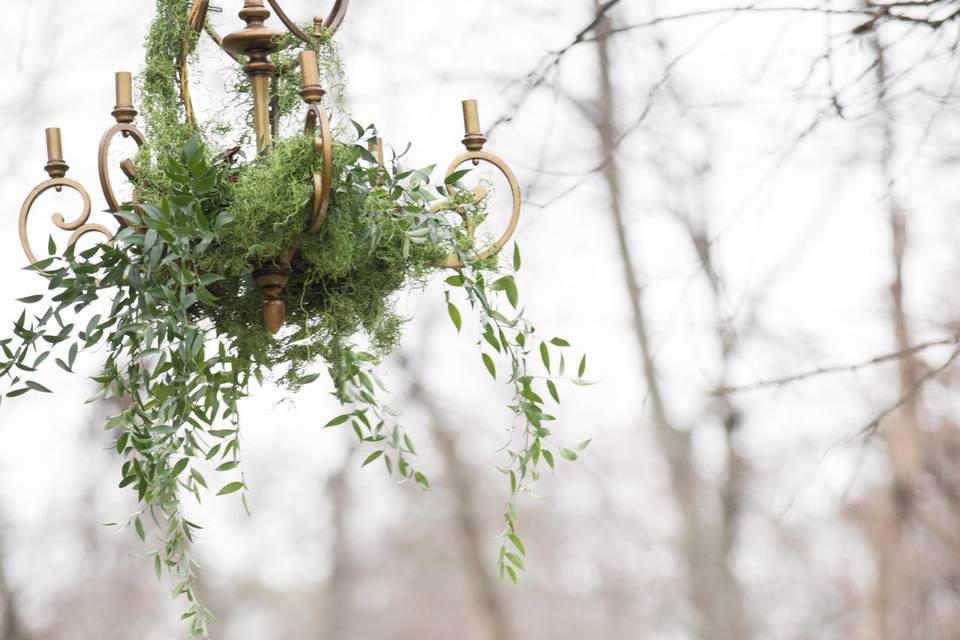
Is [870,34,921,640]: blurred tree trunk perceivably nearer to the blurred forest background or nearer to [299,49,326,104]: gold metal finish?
the blurred forest background

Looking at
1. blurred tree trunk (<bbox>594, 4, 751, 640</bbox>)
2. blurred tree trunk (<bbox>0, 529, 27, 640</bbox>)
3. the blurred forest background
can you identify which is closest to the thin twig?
the blurred forest background

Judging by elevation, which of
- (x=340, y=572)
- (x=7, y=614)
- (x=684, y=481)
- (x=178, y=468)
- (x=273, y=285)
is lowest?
(x=340, y=572)

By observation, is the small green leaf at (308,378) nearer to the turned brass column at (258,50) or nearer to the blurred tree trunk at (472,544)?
the turned brass column at (258,50)

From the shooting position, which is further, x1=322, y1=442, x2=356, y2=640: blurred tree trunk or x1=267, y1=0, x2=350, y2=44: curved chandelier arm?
x1=322, y1=442, x2=356, y2=640: blurred tree trunk

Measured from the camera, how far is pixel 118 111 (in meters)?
1.27

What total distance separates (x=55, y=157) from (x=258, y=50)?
27cm

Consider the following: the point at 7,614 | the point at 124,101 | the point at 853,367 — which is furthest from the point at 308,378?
the point at 7,614

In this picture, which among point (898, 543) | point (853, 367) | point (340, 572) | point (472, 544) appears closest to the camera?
point (853, 367)

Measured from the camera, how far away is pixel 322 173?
1177 mm

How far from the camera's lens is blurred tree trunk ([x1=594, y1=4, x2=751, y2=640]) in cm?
382

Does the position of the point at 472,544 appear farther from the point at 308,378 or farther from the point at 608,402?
the point at 308,378

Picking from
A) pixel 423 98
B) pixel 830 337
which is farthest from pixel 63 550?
pixel 830 337

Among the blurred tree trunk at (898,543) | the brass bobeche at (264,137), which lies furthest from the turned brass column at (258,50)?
the blurred tree trunk at (898,543)

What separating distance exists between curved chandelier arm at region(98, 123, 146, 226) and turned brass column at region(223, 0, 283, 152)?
0.13 m
